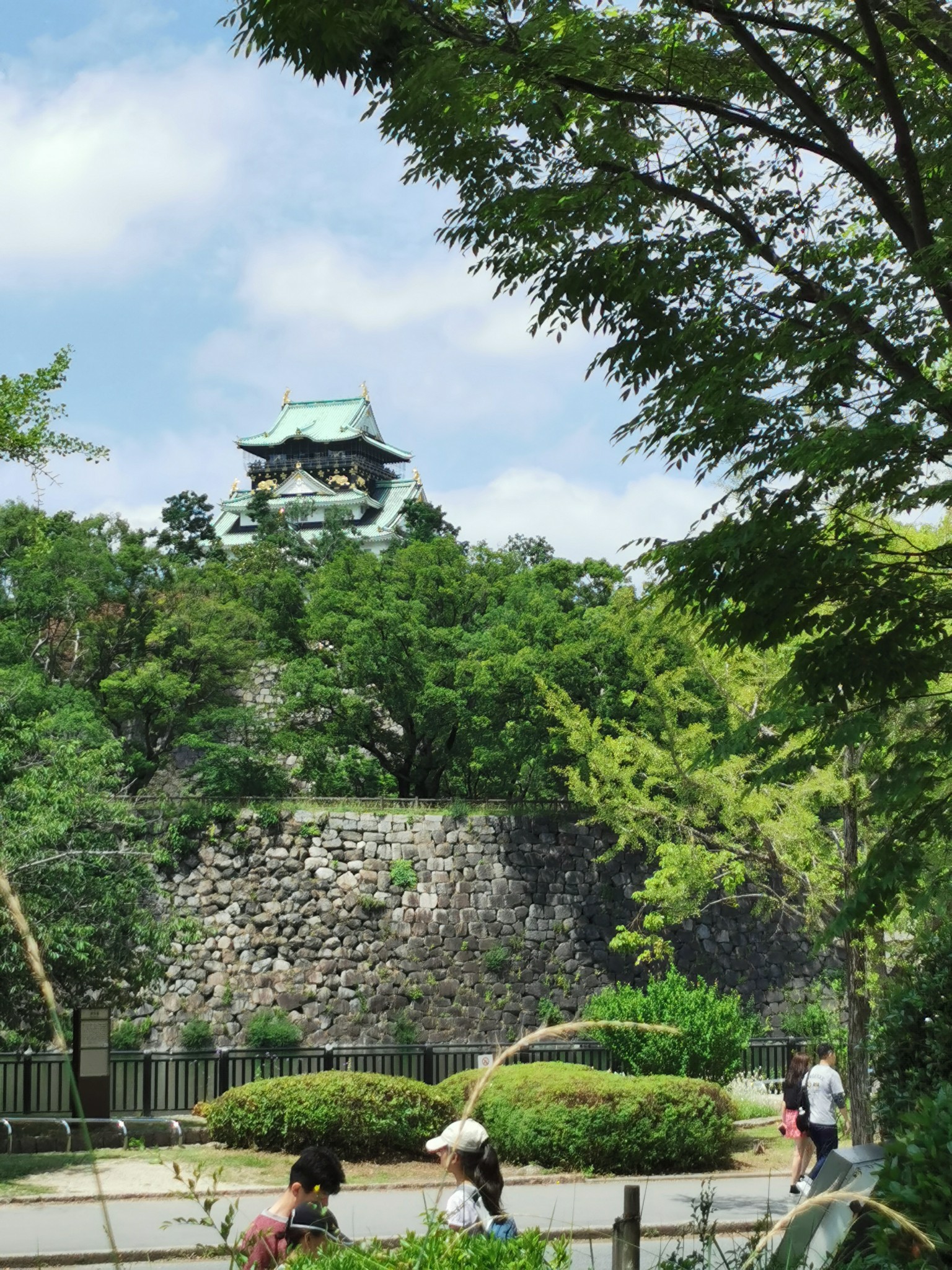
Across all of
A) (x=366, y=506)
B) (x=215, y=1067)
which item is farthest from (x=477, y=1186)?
(x=366, y=506)

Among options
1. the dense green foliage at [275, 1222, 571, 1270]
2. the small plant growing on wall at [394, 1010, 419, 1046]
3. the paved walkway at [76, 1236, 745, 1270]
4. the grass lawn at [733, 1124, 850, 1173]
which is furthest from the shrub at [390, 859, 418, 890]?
the dense green foliage at [275, 1222, 571, 1270]

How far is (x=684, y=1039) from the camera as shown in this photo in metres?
16.8

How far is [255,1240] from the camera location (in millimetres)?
3402

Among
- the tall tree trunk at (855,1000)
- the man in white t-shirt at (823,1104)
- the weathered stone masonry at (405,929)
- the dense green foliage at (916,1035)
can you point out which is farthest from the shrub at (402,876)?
the dense green foliage at (916,1035)

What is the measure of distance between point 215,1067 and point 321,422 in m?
47.5

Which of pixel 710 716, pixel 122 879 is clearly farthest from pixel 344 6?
pixel 710 716

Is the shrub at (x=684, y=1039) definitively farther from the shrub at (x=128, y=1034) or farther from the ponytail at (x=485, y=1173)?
the ponytail at (x=485, y=1173)

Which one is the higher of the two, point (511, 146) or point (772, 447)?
point (511, 146)

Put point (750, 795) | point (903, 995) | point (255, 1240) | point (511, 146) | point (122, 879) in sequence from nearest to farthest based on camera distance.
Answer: point (255, 1240)
point (903, 995)
point (511, 146)
point (750, 795)
point (122, 879)

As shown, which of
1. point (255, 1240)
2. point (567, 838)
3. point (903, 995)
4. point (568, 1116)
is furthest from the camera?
point (567, 838)

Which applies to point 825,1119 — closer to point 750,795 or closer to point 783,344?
point 750,795

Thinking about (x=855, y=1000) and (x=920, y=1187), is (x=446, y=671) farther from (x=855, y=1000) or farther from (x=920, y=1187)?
(x=920, y=1187)

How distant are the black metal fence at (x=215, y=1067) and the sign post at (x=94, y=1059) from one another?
3.67ft

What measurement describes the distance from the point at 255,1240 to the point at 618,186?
5.72 metres
